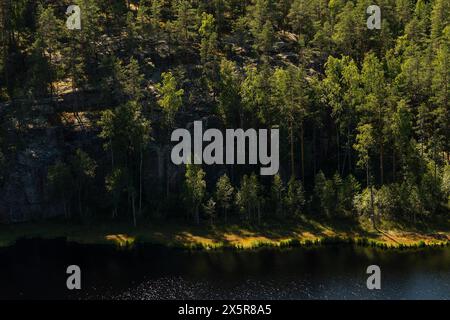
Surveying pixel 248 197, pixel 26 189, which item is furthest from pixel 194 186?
pixel 26 189

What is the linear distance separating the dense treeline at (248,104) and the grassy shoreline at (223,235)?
3.15 m

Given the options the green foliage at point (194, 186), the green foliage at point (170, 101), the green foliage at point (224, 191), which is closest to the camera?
the green foliage at point (194, 186)

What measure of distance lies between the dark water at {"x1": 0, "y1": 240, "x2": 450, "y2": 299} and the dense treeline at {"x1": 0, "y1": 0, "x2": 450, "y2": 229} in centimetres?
1015

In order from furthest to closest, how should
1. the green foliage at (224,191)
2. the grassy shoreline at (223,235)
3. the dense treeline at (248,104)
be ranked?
the dense treeline at (248,104) → the green foliage at (224,191) → the grassy shoreline at (223,235)

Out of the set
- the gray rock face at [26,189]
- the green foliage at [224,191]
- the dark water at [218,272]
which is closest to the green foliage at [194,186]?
the green foliage at [224,191]

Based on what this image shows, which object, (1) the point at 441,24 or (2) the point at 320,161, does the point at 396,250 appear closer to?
(2) the point at 320,161

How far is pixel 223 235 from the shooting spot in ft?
266

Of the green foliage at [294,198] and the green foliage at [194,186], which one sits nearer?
the green foliage at [194,186]

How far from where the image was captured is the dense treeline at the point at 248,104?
276ft

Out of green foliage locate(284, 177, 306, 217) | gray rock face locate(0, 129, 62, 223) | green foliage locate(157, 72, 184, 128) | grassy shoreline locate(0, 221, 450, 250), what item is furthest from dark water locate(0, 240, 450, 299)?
green foliage locate(157, 72, 184, 128)

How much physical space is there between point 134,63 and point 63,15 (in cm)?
3223

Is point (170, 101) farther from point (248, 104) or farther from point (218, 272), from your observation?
point (218, 272)

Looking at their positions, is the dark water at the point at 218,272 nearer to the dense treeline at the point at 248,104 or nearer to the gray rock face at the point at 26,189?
the gray rock face at the point at 26,189

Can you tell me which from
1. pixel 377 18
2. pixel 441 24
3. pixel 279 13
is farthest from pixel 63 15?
pixel 441 24
